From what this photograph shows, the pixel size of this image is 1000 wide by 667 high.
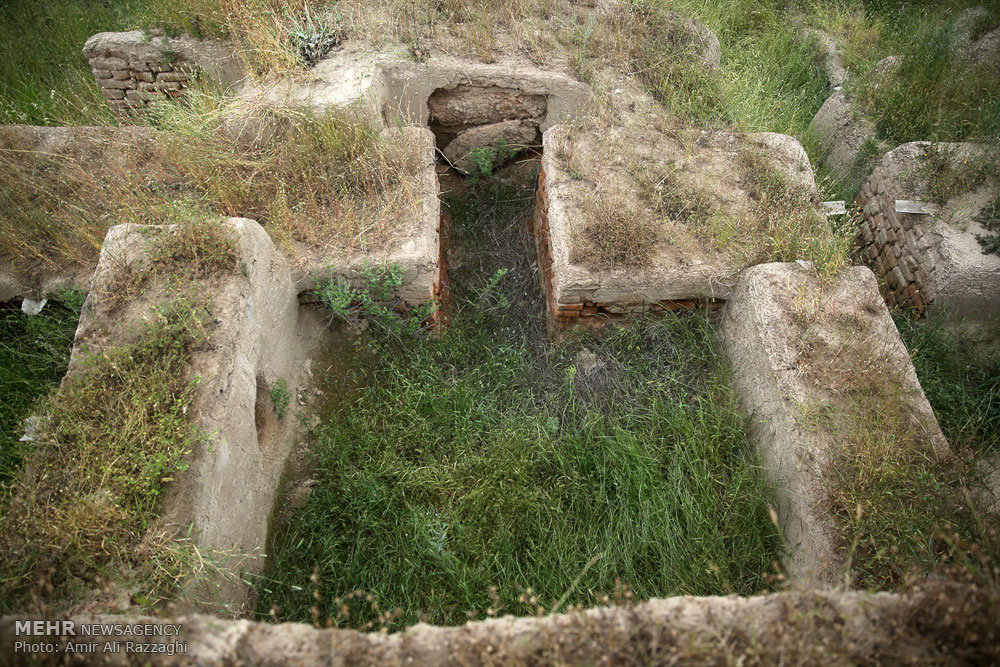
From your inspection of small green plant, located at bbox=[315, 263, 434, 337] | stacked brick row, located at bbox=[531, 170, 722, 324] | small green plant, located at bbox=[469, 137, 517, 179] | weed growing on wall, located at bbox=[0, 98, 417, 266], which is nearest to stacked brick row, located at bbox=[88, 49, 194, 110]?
weed growing on wall, located at bbox=[0, 98, 417, 266]

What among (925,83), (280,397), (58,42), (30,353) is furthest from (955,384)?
(58,42)

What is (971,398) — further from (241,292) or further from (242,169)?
(242,169)

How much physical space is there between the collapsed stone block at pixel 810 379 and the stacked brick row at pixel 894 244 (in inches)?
34.5

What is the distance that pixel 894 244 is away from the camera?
424 cm

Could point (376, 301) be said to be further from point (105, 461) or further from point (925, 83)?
point (925, 83)

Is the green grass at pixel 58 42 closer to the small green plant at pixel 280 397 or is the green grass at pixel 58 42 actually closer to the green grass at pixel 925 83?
the small green plant at pixel 280 397

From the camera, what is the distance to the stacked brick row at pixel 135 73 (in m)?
5.27

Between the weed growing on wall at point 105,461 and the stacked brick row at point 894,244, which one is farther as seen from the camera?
the stacked brick row at point 894,244

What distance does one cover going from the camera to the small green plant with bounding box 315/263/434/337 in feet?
11.0

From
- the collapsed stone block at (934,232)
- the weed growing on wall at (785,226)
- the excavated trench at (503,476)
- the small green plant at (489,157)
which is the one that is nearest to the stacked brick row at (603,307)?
the excavated trench at (503,476)

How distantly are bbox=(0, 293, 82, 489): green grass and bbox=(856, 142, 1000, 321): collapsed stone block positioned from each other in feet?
17.1

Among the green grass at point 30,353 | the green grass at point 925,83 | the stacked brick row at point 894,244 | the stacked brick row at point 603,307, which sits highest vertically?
the green grass at point 925,83

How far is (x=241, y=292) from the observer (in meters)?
2.96

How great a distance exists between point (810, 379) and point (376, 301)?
7.99 ft
